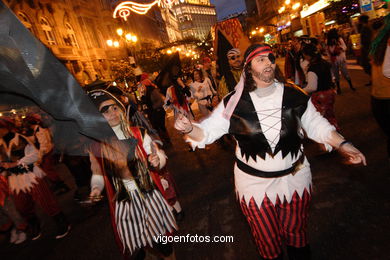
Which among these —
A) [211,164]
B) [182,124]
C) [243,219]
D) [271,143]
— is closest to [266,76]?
[271,143]

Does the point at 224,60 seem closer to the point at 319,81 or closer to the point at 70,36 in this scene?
the point at 319,81

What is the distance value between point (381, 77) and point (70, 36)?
24293 millimetres

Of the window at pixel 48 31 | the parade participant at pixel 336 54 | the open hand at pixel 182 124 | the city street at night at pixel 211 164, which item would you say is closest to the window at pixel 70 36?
the window at pixel 48 31

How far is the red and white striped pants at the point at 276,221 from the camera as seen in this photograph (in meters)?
2.05

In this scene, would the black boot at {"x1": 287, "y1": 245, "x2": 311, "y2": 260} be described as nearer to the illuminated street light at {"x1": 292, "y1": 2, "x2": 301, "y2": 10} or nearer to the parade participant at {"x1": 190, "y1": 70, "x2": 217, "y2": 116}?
the parade participant at {"x1": 190, "y1": 70, "x2": 217, "y2": 116}

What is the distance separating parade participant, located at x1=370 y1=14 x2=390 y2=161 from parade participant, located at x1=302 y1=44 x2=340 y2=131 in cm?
111

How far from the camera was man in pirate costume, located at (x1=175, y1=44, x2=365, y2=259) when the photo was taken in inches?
79.0

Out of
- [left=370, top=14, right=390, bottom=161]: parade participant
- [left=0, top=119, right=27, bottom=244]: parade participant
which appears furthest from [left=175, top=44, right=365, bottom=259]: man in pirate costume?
[left=0, top=119, right=27, bottom=244]: parade participant

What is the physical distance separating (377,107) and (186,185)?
3.49 metres

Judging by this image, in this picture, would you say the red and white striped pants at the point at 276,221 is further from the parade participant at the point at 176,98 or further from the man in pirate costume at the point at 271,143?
the parade participant at the point at 176,98

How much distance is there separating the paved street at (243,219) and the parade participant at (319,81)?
0.99 metres

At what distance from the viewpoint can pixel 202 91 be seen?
6969 mm

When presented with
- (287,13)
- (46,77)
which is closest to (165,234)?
(46,77)

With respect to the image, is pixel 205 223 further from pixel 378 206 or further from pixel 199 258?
pixel 378 206
